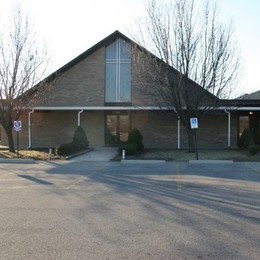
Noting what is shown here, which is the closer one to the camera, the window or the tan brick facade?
the tan brick facade

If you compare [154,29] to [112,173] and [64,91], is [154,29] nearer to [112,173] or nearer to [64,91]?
[64,91]

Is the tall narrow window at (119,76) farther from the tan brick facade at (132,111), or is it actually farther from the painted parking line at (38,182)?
the painted parking line at (38,182)

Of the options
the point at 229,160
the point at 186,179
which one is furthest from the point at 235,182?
the point at 229,160

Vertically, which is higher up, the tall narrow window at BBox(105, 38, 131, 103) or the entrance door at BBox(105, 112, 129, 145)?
the tall narrow window at BBox(105, 38, 131, 103)

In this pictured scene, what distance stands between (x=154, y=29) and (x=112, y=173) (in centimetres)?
1161

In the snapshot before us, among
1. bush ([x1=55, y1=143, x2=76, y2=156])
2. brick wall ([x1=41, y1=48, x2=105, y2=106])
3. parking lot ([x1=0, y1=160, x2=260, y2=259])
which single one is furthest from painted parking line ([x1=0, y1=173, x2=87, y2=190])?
brick wall ([x1=41, y1=48, x2=105, y2=106])

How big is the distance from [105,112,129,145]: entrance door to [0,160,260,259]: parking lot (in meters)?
15.2

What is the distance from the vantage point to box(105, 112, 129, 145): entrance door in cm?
3100

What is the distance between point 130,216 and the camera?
8.43 meters

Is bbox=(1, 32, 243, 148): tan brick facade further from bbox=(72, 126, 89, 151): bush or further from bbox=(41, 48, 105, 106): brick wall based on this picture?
bbox=(72, 126, 89, 151): bush

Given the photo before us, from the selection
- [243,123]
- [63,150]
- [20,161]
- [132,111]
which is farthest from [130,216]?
[243,123]

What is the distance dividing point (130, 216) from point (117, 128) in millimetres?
22763

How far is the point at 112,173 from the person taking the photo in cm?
1659

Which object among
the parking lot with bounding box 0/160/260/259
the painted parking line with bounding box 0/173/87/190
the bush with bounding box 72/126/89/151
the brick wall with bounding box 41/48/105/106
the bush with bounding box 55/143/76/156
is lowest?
the painted parking line with bounding box 0/173/87/190
